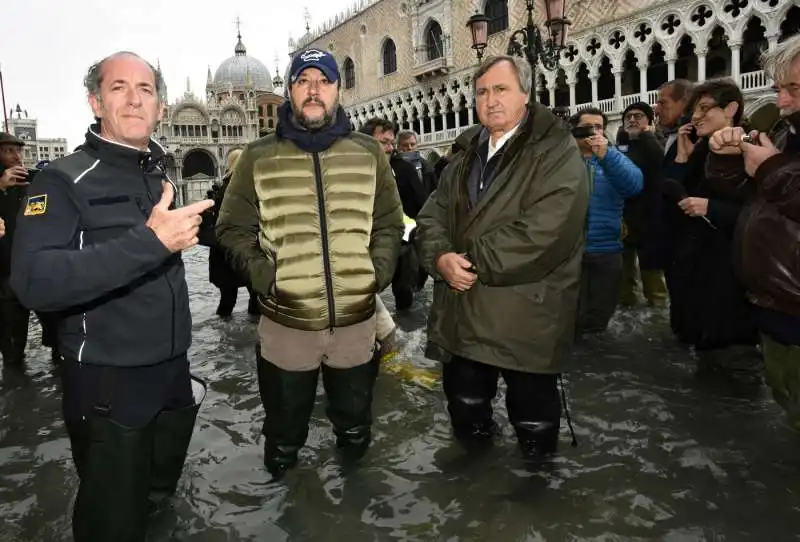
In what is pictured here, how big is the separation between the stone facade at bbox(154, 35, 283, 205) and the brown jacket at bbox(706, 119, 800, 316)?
166 feet

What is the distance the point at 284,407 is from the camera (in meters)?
2.60

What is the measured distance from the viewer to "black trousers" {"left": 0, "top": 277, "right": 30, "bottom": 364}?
452 cm

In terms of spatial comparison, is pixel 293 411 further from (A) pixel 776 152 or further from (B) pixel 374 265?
(A) pixel 776 152

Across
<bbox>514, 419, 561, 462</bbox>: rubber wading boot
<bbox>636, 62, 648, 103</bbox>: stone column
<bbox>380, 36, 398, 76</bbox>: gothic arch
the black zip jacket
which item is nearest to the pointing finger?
the black zip jacket

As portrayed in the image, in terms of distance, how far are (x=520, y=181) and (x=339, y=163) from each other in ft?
2.69

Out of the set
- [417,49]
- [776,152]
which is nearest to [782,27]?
[417,49]

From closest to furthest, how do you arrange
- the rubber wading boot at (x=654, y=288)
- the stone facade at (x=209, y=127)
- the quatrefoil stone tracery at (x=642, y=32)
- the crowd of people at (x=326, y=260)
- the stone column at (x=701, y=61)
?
the crowd of people at (x=326, y=260), the rubber wading boot at (x=654, y=288), the stone column at (x=701, y=61), the quatrefoil stone tracery at (x=642, y=32), the stone facade at (x=209, y=127)

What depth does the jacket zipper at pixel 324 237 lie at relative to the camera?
2.49m

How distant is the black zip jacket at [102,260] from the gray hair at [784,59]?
2.47m

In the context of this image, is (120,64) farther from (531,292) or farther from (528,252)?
(531,292)

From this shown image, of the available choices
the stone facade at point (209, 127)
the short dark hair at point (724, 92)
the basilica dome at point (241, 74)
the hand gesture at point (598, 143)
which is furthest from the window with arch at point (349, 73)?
the short dark hair at point (724, 92)

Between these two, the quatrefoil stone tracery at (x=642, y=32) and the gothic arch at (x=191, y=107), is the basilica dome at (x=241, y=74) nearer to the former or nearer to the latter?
the gothic arch at (x=191, y=107)

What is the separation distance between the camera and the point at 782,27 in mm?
17062

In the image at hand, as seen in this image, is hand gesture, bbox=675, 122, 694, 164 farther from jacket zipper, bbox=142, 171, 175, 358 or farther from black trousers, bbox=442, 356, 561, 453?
jacket zipper, bbox=142, 171, 175, 358
